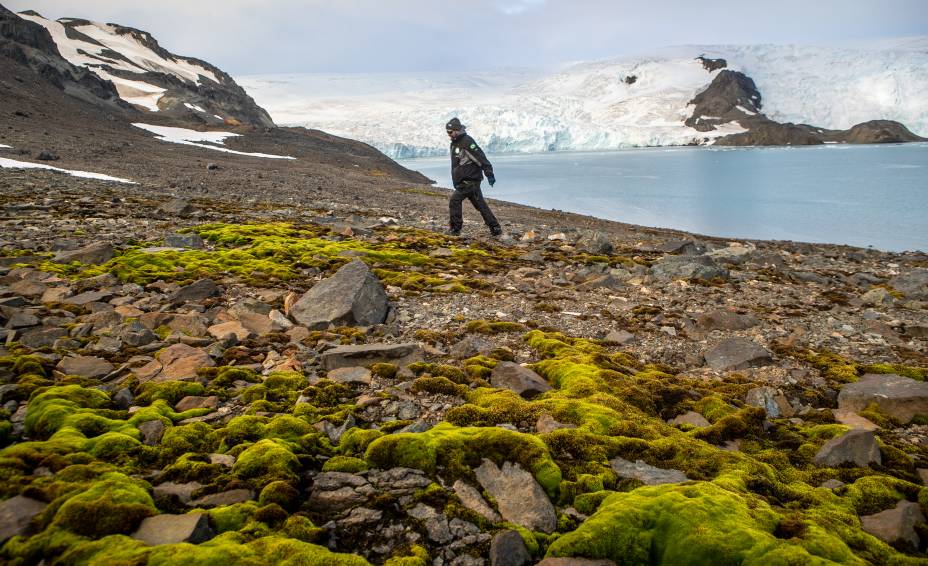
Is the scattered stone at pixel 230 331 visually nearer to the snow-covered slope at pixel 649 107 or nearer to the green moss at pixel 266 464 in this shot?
the green moss at pixel 266 464

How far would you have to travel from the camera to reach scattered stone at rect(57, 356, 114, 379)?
5.17 meters

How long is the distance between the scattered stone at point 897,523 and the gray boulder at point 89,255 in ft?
35.7

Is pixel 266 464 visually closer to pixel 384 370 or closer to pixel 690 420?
pixel 384 370

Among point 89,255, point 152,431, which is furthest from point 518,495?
point 89,255

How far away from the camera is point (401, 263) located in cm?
1148

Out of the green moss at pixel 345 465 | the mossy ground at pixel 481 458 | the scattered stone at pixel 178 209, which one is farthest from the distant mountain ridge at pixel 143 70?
the green moss at pixel 345 465

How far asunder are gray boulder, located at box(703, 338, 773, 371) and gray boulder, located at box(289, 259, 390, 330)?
4.85 m

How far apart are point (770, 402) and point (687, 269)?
621 cm

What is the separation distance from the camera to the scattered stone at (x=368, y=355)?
6.02 meters

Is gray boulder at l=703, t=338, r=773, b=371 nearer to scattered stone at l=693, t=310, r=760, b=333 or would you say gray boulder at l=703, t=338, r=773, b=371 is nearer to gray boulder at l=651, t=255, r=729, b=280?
scattered stone at l=693, t=310, r=760, b=333

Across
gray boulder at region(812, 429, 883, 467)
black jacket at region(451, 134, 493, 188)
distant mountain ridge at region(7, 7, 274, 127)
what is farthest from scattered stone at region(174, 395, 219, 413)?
distant mountain ridge at region(7, 7, 274, 127)

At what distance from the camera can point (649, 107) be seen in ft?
544

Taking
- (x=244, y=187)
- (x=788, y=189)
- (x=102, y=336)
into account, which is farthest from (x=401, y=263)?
(x=788, y=189)

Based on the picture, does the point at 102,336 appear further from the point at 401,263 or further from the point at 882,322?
the point at 882,322
